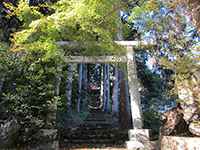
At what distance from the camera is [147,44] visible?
942 centimetres

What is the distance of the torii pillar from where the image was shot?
29.8ft

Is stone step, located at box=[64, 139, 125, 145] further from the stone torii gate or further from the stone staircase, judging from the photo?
the stone torii gate

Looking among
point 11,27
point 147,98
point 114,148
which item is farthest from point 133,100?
point 11,27

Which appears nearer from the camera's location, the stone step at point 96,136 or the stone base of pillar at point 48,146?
the stone base of pillar at point 48,146

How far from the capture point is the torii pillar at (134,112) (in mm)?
9090

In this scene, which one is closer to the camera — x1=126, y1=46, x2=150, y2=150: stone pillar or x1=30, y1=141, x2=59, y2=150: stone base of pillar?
x1=30, y1=141, x2=59, y2=150: stone base of pillar

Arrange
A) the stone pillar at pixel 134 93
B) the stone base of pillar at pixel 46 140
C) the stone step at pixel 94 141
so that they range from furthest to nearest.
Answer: the stone step at pixel 94 141
the stone pillar at pixel 134 93
the stone base of pillar at pixel 46 140

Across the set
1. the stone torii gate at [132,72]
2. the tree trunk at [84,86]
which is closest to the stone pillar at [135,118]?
the stone torii gate at [132,72]

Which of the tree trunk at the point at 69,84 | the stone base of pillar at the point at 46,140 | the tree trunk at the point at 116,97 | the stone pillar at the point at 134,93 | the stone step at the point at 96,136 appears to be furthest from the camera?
the tree trunk at the point at 116,97

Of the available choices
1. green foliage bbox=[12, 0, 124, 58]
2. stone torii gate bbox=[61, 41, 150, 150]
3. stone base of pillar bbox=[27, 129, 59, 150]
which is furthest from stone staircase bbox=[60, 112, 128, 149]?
green foliage bbox=[12, 0, 124, 58]

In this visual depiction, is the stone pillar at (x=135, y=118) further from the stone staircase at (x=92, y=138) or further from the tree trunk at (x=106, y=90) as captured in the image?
the tree trunk at (x=106, y=90)

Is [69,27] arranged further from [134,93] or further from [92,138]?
[92,138]

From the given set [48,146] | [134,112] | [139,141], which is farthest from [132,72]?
[48,146]

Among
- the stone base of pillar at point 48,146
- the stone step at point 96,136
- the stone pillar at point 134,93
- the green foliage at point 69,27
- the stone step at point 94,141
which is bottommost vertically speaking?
the stone base of pillar at point 48,146
